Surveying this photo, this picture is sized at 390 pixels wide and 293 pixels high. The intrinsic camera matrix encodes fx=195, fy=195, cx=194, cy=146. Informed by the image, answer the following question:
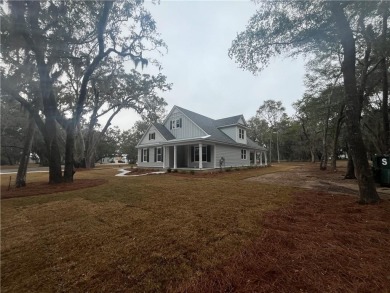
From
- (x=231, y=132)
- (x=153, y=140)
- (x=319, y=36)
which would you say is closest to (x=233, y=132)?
(x=231, y=132)

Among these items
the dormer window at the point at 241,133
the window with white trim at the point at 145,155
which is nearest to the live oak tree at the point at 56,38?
the window with white trim at the point at 145,155

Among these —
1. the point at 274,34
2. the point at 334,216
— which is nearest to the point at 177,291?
the point at 334,216

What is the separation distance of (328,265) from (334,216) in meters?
2.68

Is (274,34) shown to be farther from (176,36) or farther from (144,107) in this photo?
(144,107)

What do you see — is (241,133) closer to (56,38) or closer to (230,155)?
(230,155)

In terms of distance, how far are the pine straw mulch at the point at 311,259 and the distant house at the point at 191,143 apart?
12.2 metres

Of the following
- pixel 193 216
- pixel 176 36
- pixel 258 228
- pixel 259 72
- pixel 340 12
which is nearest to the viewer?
pixel 258 228

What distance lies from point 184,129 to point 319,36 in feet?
44.5

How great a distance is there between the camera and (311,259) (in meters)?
2.79

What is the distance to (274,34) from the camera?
278 inches

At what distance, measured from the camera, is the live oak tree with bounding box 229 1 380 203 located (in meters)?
6.09

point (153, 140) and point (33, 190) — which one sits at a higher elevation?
point (153, 140)

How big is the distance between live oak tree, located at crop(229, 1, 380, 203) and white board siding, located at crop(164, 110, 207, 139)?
10385mm

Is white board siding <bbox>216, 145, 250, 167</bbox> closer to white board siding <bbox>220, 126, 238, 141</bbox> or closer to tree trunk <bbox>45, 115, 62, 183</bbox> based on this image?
white board siding <bbox>220, 126, 238, 141</bbox>
